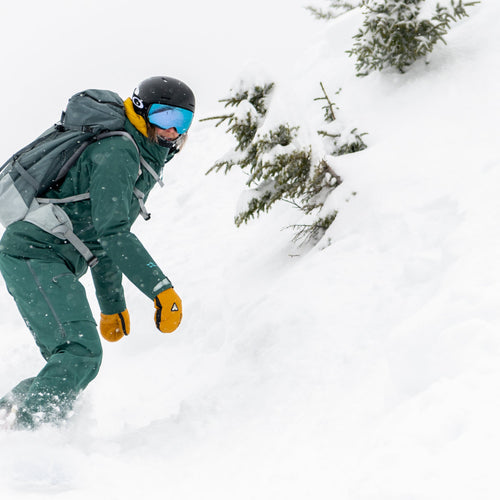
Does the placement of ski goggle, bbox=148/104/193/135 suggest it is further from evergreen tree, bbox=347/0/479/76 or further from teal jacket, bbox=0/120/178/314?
evergreen tree, bbox=347/0/479/76

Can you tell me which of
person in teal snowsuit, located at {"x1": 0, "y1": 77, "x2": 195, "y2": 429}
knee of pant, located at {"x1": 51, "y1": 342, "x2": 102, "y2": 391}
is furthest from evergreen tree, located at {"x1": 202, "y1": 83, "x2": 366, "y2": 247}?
knee of pant, located at {"x1": 51, "y1": 342, "x2": 102, "y2": 391}

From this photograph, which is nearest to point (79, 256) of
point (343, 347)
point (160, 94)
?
point (160, 94)

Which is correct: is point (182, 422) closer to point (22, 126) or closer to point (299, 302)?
point (299, 302)

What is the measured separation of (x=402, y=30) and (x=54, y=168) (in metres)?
4.36

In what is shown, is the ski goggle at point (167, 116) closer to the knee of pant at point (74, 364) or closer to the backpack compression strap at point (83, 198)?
the backpack compression strap at point (83, 198)

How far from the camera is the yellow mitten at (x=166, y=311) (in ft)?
11.6

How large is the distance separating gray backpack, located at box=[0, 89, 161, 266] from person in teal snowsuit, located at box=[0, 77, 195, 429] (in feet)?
0.22

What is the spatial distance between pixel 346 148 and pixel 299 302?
2200 mm

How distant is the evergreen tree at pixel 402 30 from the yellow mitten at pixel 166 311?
4.13m

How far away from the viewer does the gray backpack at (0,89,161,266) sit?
361cm

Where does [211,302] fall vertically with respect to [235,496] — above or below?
below

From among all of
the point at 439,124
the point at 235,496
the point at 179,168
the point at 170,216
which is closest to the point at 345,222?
the point at 439,124

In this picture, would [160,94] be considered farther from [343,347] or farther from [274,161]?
[343,347]

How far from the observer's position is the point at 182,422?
12.8 feet
